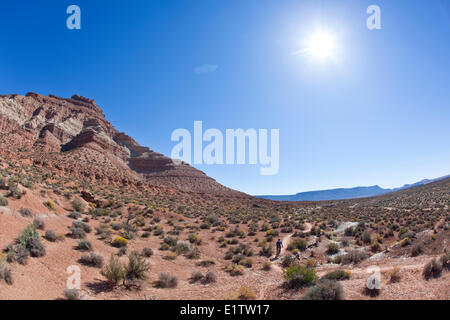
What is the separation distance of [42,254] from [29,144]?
5496cm

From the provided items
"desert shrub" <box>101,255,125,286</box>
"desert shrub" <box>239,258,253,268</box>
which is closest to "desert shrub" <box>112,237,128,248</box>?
"desert shrub" <box>101,255,125,286</box>

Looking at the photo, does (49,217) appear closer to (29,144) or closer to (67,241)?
(67,241)

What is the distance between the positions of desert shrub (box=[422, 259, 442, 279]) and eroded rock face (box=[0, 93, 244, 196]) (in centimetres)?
4567

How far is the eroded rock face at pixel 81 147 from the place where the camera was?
43906mm

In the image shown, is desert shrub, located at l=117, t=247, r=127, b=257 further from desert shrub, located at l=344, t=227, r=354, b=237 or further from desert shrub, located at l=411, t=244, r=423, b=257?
desert shrub, located at l=344, t=227, r=354, b=237

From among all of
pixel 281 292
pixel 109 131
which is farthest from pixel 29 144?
pixel 281 292

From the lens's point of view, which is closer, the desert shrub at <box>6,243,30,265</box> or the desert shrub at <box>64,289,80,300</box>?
the desert shrub at <box>64,289,80,300</box>

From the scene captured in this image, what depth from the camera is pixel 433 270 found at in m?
6.64

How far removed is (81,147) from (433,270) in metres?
66.1

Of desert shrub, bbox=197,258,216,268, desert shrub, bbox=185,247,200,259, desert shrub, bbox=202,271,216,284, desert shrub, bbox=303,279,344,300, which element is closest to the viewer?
desert shrub, bbox=303,279,344,300

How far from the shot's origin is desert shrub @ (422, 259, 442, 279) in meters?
6.49

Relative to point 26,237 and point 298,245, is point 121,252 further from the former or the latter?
point 298,245

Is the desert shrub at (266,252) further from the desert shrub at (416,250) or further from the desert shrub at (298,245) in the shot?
the desert shrub at (416,250)
